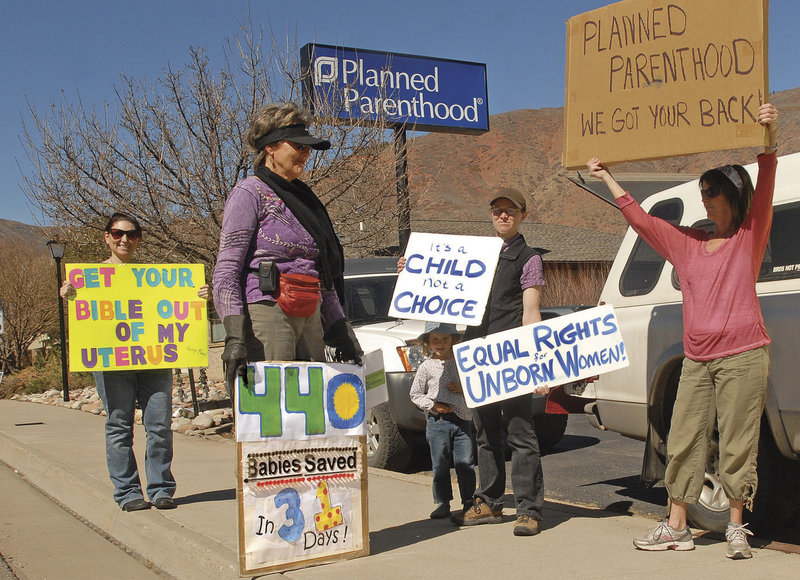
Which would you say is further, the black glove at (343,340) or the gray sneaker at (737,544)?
the black glove at (343,340)

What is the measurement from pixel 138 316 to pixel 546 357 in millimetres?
3049

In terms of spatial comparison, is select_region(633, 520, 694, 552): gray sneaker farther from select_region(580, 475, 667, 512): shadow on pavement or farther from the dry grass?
the dry grass

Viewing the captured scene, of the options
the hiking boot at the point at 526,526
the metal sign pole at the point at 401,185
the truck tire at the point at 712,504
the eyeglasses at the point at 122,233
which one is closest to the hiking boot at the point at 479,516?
the hiking boot at the point at 526,526

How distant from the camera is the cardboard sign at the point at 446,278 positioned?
5059 millimetres

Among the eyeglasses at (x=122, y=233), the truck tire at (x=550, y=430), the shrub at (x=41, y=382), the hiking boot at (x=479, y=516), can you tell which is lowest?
the shrub at (x=41, y=382)

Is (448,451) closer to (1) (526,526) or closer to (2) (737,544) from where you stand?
(1) (526,526)

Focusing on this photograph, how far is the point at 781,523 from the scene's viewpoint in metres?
5.06

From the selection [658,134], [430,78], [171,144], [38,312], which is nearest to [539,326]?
[658,134]

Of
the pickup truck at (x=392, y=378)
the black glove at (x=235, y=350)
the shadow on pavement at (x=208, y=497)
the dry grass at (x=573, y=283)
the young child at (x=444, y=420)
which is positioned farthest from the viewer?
the dry grass at (x=573, y=283)

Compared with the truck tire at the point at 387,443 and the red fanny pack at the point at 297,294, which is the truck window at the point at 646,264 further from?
the truck tire at the point at 387,443

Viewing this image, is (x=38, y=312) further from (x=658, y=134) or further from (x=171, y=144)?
(x=658, y=134)

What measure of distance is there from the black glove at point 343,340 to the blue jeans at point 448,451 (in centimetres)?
102

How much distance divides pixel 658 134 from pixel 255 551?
282 centimetres

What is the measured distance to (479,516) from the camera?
17.3ft
